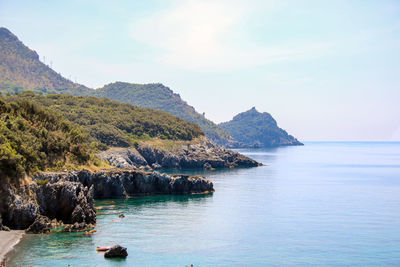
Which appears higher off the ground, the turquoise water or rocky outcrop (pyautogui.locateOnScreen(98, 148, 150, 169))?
rocky outcrop (pyautogui.locateOnScreen(98, 148, 150, 169))

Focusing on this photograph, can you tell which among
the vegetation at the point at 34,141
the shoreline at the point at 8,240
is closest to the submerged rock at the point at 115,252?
the shoreline at the point at 8,240

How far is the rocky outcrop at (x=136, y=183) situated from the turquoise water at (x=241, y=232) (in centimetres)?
448

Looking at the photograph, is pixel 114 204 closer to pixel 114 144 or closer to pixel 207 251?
pixel 207 251

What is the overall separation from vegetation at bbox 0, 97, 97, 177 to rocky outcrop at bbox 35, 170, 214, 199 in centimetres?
563

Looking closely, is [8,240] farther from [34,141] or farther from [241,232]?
[241,232]

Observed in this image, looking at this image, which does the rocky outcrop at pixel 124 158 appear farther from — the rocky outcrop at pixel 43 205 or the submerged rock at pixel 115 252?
the submerged rock at pixel 115 252

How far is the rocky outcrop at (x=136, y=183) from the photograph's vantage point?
101562mm

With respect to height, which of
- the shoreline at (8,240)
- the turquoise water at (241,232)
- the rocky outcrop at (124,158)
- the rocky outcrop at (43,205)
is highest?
the rocky outcrop at (124,158)

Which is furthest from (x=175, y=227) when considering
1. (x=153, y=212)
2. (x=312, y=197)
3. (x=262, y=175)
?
(x=262, y=175)

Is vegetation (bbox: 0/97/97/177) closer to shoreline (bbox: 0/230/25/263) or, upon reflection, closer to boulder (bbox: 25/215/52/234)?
boulder (bbox: 25/215/52/234)

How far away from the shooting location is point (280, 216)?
298ft

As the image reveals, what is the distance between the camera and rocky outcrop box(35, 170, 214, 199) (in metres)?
102

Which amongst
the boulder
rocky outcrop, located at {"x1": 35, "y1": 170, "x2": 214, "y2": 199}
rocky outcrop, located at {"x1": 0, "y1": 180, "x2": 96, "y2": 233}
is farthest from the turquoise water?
rocky outcrop, located at {"x1": 35, "y1": 170, "x2": 214, "y2": 199}

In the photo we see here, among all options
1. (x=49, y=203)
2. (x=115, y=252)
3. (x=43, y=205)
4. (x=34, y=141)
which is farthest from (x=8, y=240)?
(x=34, y=141)
